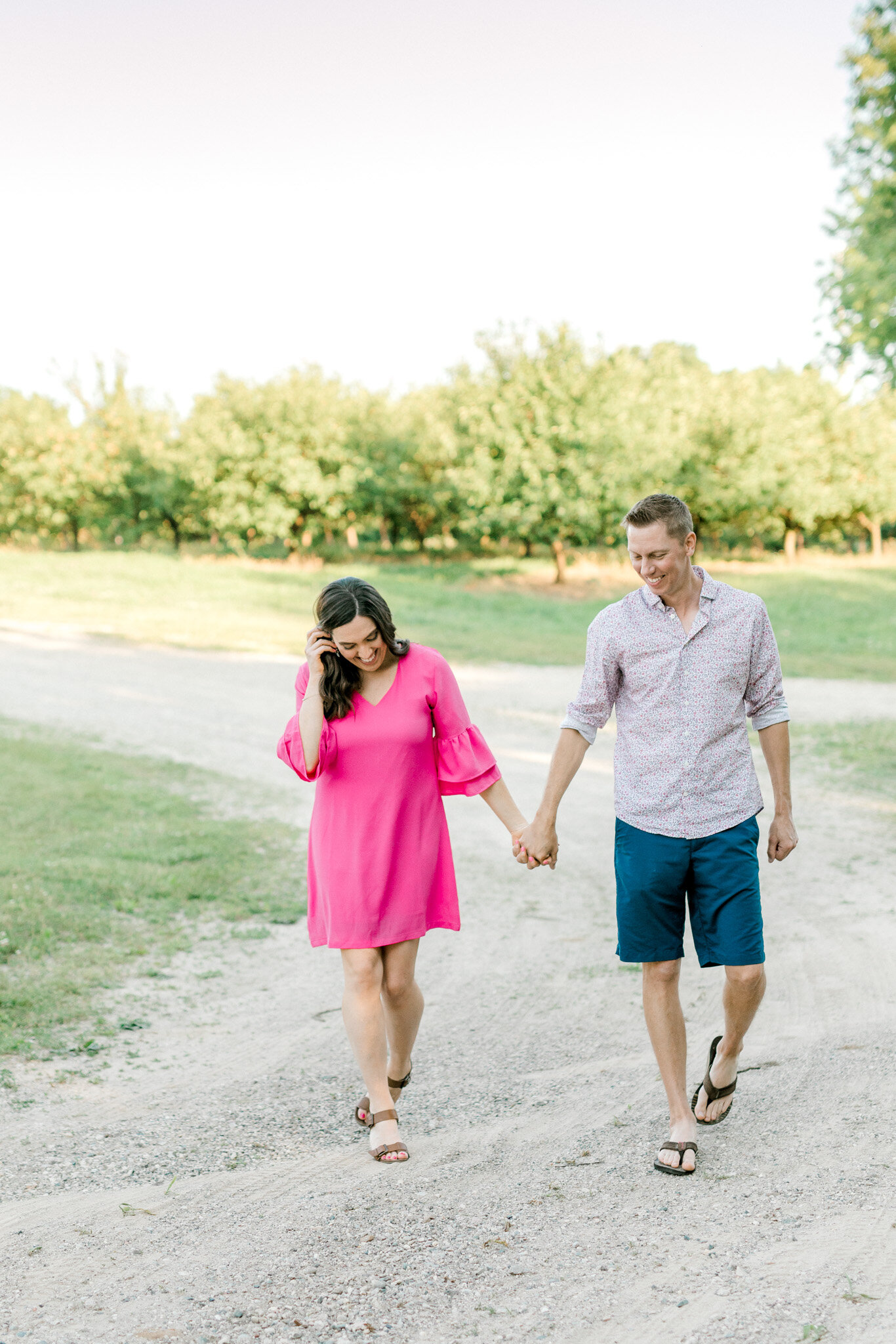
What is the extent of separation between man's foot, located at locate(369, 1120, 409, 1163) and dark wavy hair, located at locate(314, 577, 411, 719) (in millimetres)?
1425

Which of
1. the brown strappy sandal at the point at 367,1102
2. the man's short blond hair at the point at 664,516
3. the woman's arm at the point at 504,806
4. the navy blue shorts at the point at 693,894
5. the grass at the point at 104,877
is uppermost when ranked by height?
the man's short blond hair at the point at 664,516

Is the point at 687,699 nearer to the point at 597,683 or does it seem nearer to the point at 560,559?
the point at 597,683

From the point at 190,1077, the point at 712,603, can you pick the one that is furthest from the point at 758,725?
the point at 190,1077

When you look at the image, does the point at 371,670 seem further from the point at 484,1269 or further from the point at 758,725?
the point at 484,1269

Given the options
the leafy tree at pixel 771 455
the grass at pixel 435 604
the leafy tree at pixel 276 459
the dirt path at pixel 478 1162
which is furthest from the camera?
the leafy tree at pixel 276 459

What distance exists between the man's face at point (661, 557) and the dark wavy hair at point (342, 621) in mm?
832

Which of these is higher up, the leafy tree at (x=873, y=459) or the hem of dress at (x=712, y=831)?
the leafy tree at (x=873, y=459)

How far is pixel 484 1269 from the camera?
3.05m

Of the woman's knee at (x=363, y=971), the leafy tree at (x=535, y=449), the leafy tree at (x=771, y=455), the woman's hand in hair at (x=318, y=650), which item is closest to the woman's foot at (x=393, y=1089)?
the woman's knee at (x=363, y=971)

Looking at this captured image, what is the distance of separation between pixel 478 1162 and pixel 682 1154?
26.8 inches

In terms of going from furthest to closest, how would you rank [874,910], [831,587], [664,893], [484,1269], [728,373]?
1. [728,373]
2. [831,587]
3. [874,910]
4. [664,893]
5. [484,1269]

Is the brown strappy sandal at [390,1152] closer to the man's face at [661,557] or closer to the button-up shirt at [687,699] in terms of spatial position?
the button-up shirt at [687,699]

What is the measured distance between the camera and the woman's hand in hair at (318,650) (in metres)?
3.84

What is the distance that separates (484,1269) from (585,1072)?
162 centimetres
